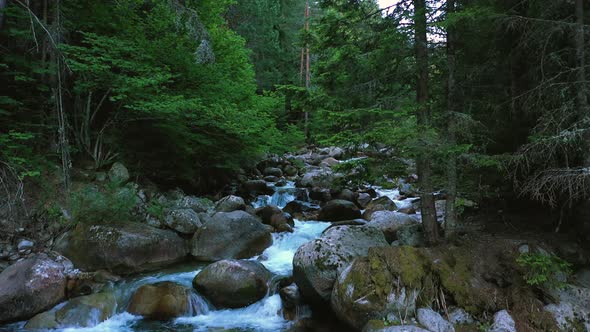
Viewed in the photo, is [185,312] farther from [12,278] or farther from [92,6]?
[92,6]

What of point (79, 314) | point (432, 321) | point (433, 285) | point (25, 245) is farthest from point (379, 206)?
point (25, 245)

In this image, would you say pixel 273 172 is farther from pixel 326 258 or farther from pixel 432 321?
pixel 432 321

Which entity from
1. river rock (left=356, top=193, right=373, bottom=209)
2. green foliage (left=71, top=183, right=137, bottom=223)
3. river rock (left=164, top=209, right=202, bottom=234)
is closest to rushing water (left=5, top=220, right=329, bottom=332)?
river rock (left=164, top=209, right=202, bottom=234)

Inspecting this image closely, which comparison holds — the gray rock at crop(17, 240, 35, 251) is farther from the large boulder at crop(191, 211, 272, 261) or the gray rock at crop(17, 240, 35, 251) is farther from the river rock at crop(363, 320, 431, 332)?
the river rock at crop(363, 320, 431, 332)

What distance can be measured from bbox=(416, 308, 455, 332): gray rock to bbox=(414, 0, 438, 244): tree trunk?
1.91 metres

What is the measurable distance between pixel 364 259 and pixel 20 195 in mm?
7123

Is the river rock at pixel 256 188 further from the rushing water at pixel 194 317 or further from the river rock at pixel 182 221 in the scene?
the rushing water at pixel 194 317

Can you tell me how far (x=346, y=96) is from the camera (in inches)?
271

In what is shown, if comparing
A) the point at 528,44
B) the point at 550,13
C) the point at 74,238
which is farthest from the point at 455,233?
the point at 74,238

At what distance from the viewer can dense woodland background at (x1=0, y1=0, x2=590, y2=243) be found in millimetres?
5301

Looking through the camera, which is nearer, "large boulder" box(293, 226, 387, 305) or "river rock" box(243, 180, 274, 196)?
"large boulder" box(293, 226, 387, 305)

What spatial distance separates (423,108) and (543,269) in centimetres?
298

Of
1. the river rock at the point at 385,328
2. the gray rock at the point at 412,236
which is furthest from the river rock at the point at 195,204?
the river rock at the point at 385,328

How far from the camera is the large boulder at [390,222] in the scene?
855 cm
